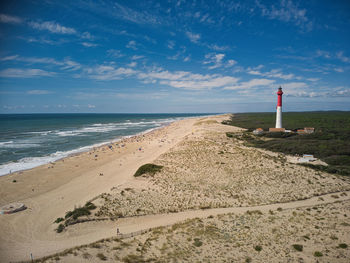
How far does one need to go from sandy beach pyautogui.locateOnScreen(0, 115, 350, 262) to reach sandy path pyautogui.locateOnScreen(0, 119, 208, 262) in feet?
0.29

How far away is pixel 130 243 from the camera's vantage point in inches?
451

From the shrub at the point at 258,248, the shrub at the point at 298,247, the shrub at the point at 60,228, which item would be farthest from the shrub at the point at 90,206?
the shrub at the point at 298,247

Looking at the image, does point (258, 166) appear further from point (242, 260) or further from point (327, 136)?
point (327, 136)

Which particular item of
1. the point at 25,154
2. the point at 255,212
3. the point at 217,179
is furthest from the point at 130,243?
the point at 25,154

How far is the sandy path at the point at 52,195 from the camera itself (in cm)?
1187

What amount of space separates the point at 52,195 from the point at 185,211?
45.3 ft

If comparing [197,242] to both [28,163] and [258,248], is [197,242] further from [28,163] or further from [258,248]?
[28,163]

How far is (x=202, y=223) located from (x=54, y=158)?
30.3 m

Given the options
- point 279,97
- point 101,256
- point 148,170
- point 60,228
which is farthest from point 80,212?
point 279,97

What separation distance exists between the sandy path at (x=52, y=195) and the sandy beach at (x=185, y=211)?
87 mm

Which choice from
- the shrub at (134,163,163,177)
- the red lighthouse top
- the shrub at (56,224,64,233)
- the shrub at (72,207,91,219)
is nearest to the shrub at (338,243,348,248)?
the shrub at (72,207,91,219)

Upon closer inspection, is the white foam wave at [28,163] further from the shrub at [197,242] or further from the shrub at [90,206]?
the shrub at [197,242]

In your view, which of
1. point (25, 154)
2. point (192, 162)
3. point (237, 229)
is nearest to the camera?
point (237, 229)

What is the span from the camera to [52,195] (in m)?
19.1
